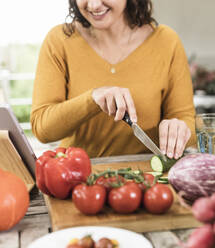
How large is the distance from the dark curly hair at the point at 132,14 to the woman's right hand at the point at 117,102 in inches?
27.4

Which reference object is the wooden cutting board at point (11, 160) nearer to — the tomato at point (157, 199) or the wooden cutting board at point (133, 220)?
the wooden cutting board at point (133, 220)

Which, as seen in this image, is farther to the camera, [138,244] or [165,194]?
[165,194]

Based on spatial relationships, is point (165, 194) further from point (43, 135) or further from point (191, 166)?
point (43, 135)

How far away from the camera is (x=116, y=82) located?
215cm

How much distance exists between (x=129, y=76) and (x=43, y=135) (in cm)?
56

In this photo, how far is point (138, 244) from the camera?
3.13 feet

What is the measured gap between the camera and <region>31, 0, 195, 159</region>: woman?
82.4 inches

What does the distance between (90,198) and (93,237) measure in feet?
0.51

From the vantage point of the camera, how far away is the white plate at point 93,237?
947 millimetres

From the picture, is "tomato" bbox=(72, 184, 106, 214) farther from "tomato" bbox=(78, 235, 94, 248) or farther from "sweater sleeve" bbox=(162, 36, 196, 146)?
"sweater sleeve" bbox=(162, 36, 196, 146)

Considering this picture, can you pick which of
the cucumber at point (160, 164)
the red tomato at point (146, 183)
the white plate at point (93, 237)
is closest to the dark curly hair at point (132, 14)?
the cucumber at point (160, 164)

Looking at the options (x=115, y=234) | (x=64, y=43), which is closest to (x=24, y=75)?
(x=64, y=43)

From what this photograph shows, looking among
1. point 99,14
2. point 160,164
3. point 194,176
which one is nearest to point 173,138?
point 160,164

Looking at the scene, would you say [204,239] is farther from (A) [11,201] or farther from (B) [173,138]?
(B) [173,138]
